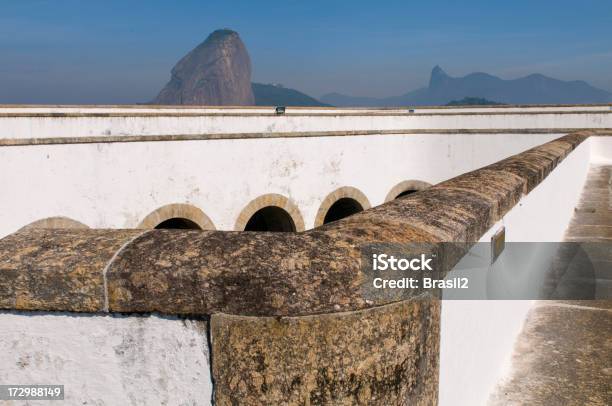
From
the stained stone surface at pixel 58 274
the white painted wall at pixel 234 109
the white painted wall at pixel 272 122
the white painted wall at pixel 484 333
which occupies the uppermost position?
the white painted wall at pixel 234 109

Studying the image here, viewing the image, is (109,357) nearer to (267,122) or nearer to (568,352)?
(568,352)

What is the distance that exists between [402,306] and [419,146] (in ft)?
57.7

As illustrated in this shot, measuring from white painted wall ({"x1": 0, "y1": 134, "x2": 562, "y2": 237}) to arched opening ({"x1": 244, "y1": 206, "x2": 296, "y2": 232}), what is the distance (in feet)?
1.59

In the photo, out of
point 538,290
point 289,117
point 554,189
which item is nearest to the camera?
point 538,290

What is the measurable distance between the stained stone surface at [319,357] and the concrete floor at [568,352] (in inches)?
36.0

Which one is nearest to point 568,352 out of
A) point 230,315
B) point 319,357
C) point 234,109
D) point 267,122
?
point 319,357

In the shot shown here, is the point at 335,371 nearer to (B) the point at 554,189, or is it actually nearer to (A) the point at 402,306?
(A) the point at 402,306

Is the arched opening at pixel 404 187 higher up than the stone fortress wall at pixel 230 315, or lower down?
lower down

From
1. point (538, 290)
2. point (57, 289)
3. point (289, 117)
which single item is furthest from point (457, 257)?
point (289, 117)

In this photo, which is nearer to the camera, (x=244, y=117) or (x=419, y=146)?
(x=244, y=117)

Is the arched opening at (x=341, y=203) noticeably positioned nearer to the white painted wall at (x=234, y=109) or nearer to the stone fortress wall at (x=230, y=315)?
the white painted wall at (x=234, y=109)

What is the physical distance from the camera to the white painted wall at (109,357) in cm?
153

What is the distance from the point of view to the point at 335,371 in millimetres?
1423

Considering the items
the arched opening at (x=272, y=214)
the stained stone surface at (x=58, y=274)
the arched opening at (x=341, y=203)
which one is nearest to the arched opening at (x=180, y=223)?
the arched opening at (x=272, y=214)
